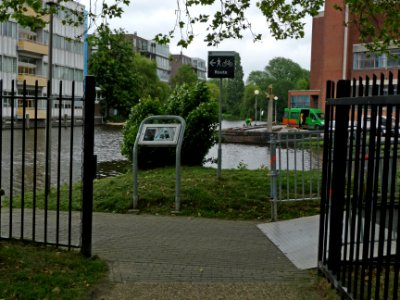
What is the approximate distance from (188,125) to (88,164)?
311 inches

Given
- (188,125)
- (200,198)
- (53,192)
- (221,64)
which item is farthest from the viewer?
(188,125)

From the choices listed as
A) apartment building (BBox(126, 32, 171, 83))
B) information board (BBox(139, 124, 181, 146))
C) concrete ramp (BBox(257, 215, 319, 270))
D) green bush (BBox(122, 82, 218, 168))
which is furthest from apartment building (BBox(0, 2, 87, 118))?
apartment building (BBox(126, 32, 171, 83))

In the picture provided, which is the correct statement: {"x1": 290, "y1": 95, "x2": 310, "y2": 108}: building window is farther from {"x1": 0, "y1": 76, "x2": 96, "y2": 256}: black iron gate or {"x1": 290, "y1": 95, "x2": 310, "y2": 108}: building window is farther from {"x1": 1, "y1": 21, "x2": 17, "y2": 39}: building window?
{"x1": 0, "y1": 76, "x2": 96, "y2": 256}: black iron gate

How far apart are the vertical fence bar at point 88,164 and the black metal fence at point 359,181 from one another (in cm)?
231

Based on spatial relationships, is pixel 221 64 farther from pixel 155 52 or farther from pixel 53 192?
pixel 155 52

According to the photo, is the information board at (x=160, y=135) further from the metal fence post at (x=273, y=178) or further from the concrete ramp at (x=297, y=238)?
the concrete ramp at (x=297, y=238)

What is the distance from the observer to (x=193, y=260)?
5.68m

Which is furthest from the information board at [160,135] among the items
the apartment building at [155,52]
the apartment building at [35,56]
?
the apartment building at [155,52]

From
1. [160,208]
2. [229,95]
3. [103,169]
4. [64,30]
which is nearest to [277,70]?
[229,95]

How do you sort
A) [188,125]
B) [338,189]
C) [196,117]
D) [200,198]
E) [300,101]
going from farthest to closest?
[300,101], [188,125], [196,117], [200,198], [338,189]

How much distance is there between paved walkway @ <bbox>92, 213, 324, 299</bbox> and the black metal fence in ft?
1.55

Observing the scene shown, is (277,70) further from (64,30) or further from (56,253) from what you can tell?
(56,253)

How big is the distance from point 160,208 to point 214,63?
326 cm

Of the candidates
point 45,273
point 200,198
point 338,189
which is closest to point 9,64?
point 200,198
